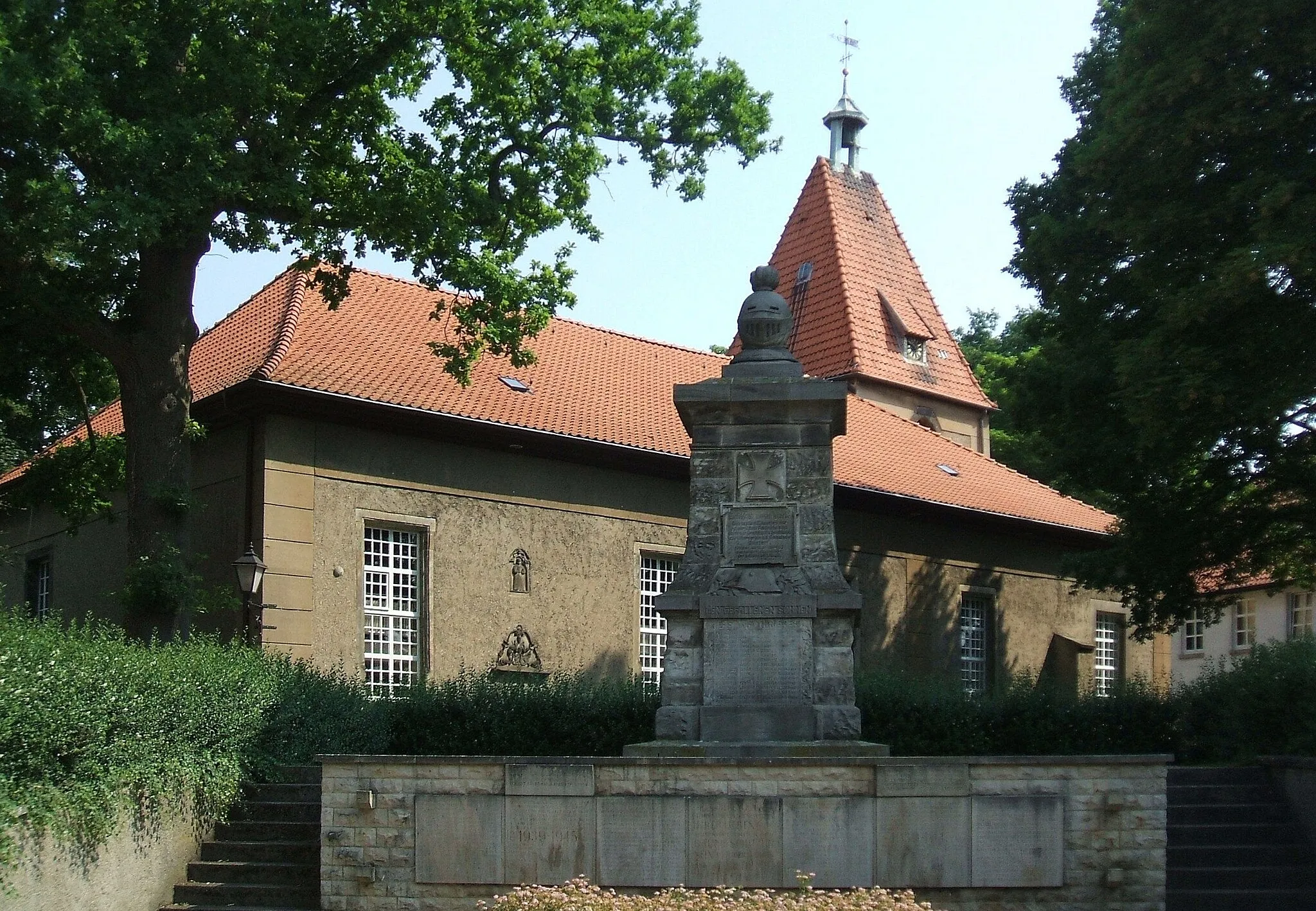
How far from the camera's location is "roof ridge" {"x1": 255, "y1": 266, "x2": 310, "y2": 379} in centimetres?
2125

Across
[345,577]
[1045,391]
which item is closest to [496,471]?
[345,577]

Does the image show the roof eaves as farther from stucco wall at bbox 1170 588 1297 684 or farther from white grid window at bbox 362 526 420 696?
stucco wall at bbox 1170 588 1297 684

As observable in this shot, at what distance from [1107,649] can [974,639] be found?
469cm

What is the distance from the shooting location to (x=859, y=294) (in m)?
38.6

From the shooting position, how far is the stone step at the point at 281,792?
1533 cm

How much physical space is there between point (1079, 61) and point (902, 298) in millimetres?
16342

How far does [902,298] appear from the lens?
39.9m

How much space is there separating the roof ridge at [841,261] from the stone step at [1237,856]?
22.2 m

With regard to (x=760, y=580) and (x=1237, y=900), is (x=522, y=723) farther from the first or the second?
(x=1237, y=900)

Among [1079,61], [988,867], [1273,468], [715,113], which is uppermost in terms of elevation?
[1079,61]

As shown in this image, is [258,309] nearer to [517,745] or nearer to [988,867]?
[517,745]

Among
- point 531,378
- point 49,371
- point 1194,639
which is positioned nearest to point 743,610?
point 49,371

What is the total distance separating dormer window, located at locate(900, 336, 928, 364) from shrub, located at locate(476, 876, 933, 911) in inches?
1130

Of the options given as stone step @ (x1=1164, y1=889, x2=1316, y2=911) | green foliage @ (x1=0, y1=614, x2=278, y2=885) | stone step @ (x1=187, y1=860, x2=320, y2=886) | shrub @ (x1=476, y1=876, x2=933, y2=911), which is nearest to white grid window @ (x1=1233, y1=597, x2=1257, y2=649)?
stone step @ (x1=1164, y1=889, x2=1316, y2=911)
